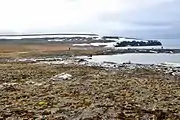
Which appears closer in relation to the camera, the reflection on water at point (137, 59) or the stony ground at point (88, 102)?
the stony ground at point (88, 102)

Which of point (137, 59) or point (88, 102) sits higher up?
point (88, 102)

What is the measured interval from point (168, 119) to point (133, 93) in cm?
612

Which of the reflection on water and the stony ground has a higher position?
the stony ground

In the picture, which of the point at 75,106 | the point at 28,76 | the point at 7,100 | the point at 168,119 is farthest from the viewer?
the point at 28,76

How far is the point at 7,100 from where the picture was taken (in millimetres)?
17875

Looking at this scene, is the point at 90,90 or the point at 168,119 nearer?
the point at 168,119

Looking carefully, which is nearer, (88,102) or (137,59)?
(88,102)

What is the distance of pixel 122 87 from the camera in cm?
2250

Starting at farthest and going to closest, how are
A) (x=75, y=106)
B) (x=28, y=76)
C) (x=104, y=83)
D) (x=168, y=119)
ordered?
1. (x=28, y=76)
2. (x=104, y=83)
3. (x=75, y=106)
4. (x=168, y=119)

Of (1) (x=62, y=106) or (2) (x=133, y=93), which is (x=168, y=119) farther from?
(2) (x=133, y=93)

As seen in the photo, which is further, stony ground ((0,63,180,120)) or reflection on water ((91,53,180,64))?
reflection on water ((91,53,180,64))

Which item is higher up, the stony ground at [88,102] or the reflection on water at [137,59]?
the stony ground at [88,102]

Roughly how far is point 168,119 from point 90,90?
801 cm

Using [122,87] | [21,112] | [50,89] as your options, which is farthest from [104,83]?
[21,112]
